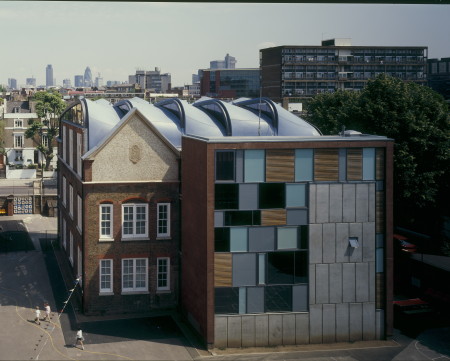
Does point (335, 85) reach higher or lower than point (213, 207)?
higher

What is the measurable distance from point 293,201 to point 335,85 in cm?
11722

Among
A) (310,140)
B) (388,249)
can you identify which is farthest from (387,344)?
(310,140)

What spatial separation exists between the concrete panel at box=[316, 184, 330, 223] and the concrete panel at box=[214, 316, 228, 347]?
26.5 ft

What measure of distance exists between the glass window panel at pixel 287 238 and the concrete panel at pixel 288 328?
4103mm

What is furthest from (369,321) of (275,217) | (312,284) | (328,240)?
(275,217)

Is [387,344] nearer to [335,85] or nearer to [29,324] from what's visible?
[29,324]

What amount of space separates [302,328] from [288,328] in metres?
0.87

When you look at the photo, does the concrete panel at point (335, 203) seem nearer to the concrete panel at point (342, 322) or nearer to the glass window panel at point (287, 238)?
the glass window panel at point (287, 238)

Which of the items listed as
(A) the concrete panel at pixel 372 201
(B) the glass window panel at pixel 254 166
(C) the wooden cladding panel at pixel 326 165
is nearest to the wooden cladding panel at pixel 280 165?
(B) the glass window panel at pixel 254 166

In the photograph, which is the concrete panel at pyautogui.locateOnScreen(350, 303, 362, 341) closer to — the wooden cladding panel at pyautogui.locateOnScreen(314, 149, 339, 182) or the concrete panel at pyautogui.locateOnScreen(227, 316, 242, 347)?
the concrete panel at pyautogui.locateOnScreen(227, 316, 242, 347)

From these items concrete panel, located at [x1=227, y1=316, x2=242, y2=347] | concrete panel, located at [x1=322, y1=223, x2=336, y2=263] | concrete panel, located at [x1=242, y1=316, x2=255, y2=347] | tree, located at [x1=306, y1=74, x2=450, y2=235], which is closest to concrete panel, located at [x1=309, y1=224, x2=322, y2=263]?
concrete panel, located at [x1=322, y1=223, x2=336, y2=263]

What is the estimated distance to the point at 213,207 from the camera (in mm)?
36375

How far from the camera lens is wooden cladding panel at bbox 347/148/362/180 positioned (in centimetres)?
3759

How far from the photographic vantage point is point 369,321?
3828 cm
